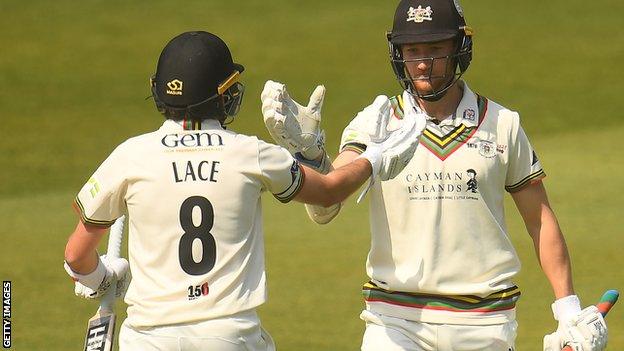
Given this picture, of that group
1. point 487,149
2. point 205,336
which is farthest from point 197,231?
point 487,149

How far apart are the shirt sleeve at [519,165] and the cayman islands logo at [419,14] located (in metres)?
0.64

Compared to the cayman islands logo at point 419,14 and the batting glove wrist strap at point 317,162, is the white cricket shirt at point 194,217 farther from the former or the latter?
the cayman islands logo at point 419,14

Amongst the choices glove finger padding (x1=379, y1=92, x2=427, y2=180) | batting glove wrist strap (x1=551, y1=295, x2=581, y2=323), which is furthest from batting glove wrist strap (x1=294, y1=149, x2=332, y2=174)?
batting glove wrist strap (x1=551, y1=295, x2=581, y2=323)

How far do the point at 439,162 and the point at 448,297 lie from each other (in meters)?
0.62

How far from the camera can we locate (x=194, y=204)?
5.68 meters

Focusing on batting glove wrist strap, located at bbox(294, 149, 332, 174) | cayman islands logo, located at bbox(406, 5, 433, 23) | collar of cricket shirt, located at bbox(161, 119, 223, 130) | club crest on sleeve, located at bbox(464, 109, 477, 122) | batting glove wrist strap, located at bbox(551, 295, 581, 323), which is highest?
cayman islands logo, located at bbox(406, 5, 433, 23)

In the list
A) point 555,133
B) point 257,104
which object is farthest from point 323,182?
point 257,104

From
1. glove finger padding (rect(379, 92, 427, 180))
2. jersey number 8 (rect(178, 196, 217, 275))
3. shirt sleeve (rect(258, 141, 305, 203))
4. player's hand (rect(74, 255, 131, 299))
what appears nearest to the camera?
jersey number 8 (rect(178, 196, 217, 275))

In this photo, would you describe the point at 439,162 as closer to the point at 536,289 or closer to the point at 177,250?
the point at 177,250

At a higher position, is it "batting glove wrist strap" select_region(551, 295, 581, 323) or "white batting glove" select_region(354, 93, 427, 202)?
"white batting glove" select_region(354, 93, 427, 202)

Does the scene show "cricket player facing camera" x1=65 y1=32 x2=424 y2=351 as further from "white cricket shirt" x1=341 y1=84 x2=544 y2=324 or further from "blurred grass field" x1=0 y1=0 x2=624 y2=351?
"blurred grass field" x1=0 y1=0 x2=624 y2=351

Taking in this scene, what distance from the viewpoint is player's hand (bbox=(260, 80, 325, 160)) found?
20.4ft

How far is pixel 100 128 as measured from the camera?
18453mm

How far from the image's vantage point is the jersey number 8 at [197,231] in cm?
567
